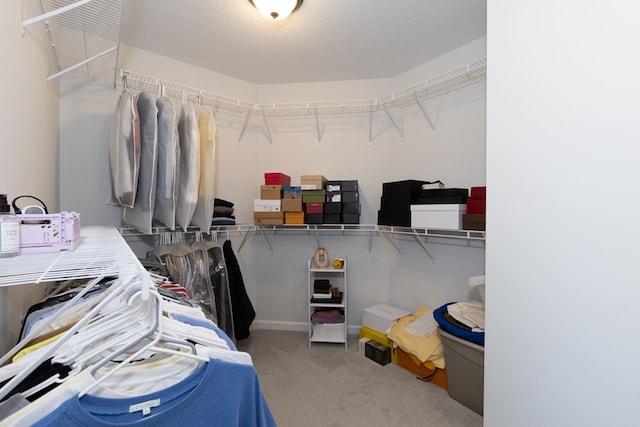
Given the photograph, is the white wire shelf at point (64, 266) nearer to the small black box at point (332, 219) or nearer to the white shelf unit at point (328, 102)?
the white shelf unit at point (328, 102)

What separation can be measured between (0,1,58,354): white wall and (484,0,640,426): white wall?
176 centimetres

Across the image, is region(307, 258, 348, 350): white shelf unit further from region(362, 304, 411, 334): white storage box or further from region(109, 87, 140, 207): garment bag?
region(109, 87, 140, 207): garment bag

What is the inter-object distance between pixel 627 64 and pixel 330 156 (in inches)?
83.7

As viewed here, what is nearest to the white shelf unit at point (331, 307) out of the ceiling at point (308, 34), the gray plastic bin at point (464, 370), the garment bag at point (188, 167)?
the gray plastic bin at point (464, 370)

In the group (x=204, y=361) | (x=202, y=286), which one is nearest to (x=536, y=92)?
(x=204, y=361)

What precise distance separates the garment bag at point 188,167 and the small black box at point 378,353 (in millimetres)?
1683

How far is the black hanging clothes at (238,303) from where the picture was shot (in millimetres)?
2287

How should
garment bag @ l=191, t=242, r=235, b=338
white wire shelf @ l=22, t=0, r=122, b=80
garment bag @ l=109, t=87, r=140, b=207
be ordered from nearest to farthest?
white wire shelf @ l=22, t=0, r=122, b=80 → garment bag @ l=109, t=87, r=140, b=207 → garment bag @ l=191, t=242, r=235, b=338

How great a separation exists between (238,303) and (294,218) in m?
0.83

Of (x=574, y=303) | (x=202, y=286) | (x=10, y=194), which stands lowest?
(x=202, y=286)

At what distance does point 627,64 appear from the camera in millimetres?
853

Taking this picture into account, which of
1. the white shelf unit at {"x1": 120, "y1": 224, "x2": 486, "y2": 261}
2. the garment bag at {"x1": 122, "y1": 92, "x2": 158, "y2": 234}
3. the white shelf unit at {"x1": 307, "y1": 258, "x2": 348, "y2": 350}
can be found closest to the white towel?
the white shelf unit at {"x1": 120, "y1": 224, "x2": 486, "y2": 261}

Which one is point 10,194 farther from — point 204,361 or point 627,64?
point 627,64

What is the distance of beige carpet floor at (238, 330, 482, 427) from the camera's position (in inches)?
65.7
